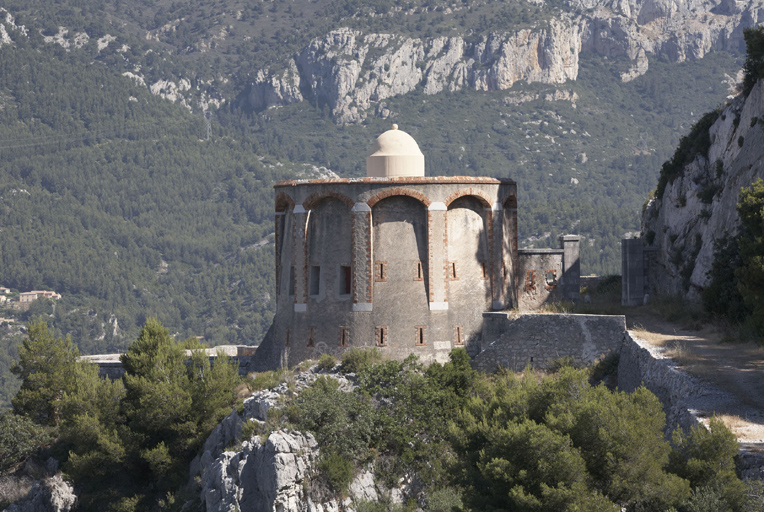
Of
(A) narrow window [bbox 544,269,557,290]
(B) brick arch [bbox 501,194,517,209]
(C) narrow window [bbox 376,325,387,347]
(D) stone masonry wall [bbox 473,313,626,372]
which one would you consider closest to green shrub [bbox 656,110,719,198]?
(A) narrow window [bbox 544,269,557,290]

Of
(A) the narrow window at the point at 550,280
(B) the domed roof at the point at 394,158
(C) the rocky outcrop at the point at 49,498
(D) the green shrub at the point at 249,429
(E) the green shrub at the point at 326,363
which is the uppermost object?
(B) the domed roof at the point at 394,158

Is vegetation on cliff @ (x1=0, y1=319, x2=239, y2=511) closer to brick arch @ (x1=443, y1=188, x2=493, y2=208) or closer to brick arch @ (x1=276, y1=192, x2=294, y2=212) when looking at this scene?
brick arch @ (x1=276, y1=192, x2=294, y2=212)

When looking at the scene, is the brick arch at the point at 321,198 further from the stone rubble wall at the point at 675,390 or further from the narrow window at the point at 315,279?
the stone rubble wall at the point at 675,390

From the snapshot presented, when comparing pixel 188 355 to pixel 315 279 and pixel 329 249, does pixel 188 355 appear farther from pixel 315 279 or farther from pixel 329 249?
pixel 329 249

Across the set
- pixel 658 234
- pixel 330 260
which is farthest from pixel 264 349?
pixel 658 234

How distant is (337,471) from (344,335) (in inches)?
343

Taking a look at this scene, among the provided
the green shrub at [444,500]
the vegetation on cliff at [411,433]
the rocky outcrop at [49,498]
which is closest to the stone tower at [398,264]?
the vegetation on cliff at [411,433]

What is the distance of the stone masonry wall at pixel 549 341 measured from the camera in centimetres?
3872

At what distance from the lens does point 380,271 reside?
44156mm

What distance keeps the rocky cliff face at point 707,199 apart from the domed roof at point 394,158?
1278 centimetres

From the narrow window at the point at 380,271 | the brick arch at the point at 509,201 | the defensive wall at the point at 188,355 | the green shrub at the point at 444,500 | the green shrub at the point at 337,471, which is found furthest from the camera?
the defensive wall at the point at 188,355

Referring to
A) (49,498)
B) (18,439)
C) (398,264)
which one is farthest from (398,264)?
(18,439)

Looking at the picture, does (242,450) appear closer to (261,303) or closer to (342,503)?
(342,503)

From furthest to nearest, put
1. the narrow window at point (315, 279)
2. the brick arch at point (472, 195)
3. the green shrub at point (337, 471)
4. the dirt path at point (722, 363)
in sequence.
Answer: the narrow window at point (315, 279) → the brick arch at point (472, 195) → the green shrub at point (337, 471) → the dirt path at point (722, 363)
